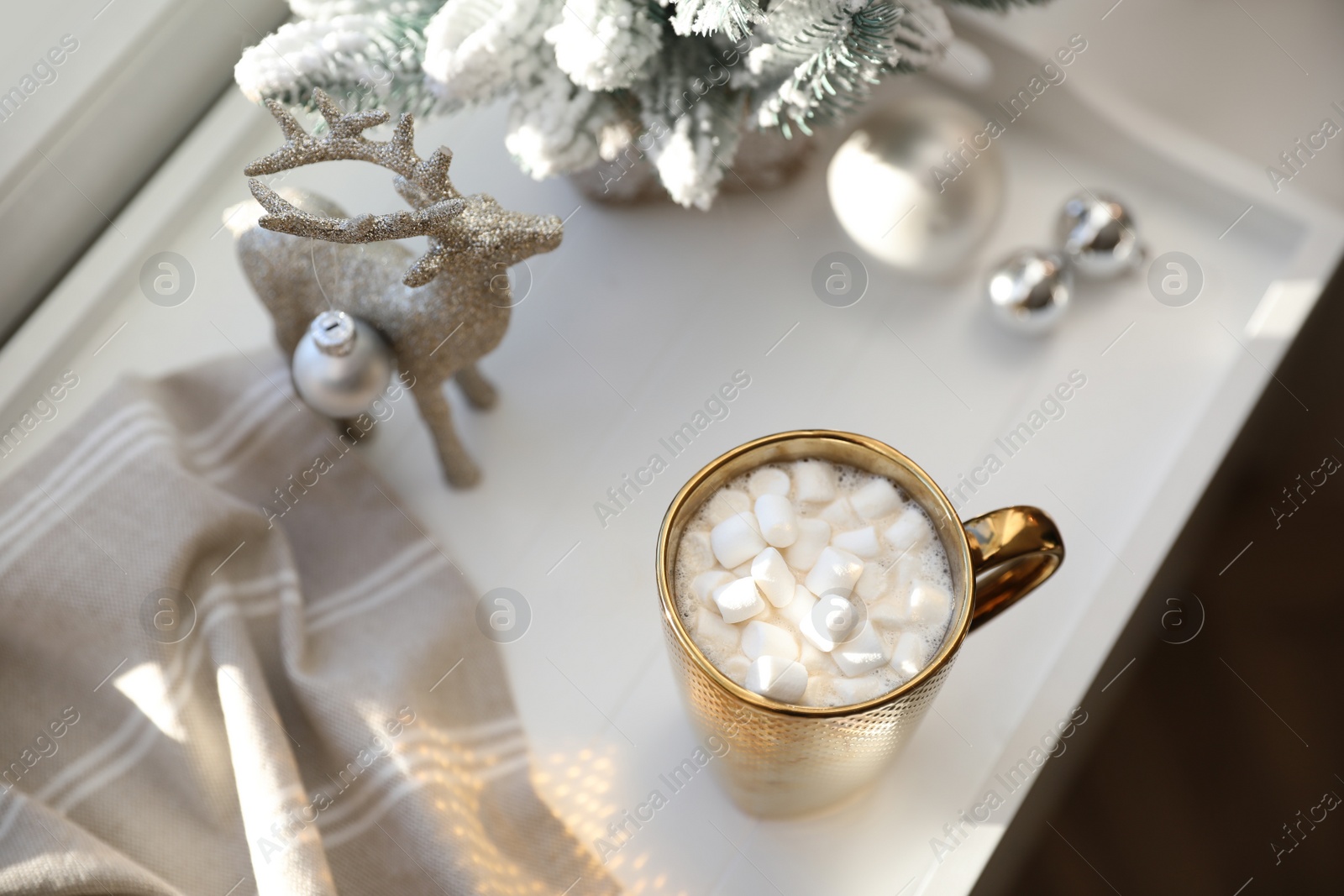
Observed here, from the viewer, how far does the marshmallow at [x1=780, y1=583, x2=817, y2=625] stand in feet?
1.54

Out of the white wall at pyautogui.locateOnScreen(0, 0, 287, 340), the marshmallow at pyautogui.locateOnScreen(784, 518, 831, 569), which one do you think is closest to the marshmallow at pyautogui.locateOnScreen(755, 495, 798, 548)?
the marshmallow at pyautogui.locateOnScreen(784, 518, 831, 569)

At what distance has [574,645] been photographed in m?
0.64

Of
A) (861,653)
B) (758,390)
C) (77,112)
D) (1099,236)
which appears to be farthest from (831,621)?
(77,112)

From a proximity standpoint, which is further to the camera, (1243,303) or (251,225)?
(1243,303)

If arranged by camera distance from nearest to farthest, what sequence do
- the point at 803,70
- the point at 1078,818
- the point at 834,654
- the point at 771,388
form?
1. the point at 834,654
2. the point at 803,70
3. the point at 771,388
4. the point at 1078,818

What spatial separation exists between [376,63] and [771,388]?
0.32m

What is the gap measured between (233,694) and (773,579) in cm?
31

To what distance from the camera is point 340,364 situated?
23.1 inches

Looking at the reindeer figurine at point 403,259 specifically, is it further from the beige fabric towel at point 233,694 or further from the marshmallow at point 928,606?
the marshmallow at point 928,606

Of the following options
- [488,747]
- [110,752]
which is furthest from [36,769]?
[488,747]

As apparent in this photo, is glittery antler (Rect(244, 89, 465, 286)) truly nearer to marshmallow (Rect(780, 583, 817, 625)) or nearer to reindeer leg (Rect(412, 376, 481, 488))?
reindeer leg (Rect(412, 376, 481, 488))

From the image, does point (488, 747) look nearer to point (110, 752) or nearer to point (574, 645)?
point (574, 645)

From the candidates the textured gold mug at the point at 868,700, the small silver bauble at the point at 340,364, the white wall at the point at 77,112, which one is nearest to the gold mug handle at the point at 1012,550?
the textured gold mug at the point at 868,700

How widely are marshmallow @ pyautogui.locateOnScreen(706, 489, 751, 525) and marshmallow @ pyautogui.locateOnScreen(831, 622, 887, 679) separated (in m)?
0.08
